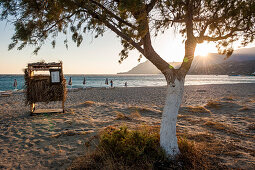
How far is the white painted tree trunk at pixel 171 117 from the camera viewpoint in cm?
331

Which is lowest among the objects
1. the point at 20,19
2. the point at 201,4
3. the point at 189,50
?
the point at 189,50

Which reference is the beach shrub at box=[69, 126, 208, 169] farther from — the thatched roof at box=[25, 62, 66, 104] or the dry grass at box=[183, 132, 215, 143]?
the thatched roof at box=[25, 62, 66, 104]

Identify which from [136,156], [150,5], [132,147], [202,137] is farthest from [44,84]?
[202,137]

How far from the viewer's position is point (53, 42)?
423 centimetres

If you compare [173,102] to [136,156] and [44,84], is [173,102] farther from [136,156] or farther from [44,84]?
[44,84]

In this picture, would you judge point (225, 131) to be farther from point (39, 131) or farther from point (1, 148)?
point (1, 148)

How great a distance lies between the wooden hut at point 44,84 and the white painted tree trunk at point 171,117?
5.69m

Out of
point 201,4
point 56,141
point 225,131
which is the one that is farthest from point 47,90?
point 225,131

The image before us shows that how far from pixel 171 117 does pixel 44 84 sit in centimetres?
633

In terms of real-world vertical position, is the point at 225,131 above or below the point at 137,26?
below

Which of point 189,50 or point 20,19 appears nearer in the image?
point 20,19

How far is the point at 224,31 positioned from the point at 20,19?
4.84 metres

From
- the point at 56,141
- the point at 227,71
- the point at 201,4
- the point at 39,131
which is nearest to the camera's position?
the point at 201,4

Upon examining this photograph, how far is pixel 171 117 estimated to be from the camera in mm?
3342
